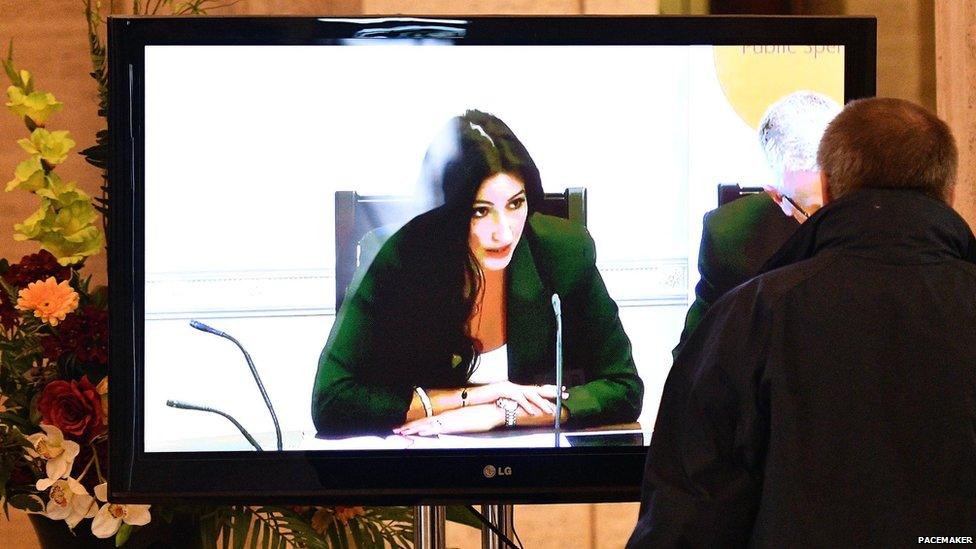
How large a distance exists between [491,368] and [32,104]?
3.36 ft

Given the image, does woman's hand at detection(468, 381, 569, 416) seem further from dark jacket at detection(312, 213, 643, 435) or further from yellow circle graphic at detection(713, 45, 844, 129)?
yellow circle graphic at detection(713, 45, 844, 129)

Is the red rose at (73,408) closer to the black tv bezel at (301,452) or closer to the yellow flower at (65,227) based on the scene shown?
the black tv bezel at (301,452)

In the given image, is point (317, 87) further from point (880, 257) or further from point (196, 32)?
point (880, 257)

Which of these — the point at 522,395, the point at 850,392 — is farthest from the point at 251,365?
the point at 850,392

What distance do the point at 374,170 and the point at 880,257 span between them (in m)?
0.97

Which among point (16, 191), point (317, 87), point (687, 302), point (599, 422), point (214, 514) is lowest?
point (214, 514)

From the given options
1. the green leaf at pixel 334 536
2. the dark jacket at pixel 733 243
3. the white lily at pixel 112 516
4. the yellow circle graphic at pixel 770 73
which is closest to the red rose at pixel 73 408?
the white lily at pixel 112 516

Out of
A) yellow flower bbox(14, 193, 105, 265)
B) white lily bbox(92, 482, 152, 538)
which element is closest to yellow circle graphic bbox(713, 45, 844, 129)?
yellow flower bbox(14, 193, 105, 265)

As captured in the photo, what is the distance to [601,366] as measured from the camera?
2.13m

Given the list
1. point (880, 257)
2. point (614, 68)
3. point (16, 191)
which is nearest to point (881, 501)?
point (880, 257)

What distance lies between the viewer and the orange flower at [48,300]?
6.79ft

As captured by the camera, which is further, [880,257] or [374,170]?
[374,170]

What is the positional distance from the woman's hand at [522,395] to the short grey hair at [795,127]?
624 mm

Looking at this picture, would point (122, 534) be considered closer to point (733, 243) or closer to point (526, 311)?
point (526, 311)
